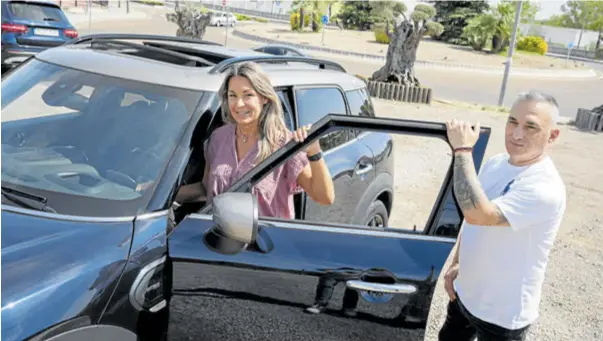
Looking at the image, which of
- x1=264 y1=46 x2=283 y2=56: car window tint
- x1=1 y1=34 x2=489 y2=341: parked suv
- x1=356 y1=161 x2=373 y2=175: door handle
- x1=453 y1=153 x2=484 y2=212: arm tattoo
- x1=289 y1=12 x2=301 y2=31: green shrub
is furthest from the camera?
x1=289 y1=12 x2=301 y2=31: green shrub

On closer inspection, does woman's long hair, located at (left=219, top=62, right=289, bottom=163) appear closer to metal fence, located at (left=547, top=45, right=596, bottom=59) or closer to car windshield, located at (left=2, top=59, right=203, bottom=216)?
car windshield, located at (left=2, top=59, right=203, bottom=216)

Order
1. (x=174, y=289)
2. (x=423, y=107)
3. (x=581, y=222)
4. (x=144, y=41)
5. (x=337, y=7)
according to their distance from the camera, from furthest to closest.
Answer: (x=337, y=7)
(x=423, y=107)
(x=581, y=222)
(x=144, y=41)
(x=174, y=289)

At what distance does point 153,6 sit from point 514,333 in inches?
2364

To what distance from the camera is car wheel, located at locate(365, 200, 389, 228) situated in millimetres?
3861

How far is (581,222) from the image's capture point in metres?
6.55

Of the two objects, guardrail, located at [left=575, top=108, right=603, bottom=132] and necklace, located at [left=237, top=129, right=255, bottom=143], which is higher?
necklace, located at [left=237, top=129, right=255, bottom=143]

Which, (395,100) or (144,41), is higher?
(144,41)

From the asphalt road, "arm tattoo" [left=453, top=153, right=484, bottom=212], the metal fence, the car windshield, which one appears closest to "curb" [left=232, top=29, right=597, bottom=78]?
the asphalt road

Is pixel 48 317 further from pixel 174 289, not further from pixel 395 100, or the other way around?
pixel 395 100

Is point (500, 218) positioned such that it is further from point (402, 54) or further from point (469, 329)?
point (402, 54)

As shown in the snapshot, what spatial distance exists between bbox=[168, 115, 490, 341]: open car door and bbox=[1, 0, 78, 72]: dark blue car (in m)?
9.04

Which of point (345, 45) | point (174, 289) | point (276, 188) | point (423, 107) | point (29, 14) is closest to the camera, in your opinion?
point (174, 289)

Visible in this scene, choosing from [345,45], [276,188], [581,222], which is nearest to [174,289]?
[276,188]

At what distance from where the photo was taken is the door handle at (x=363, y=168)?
3.74m
